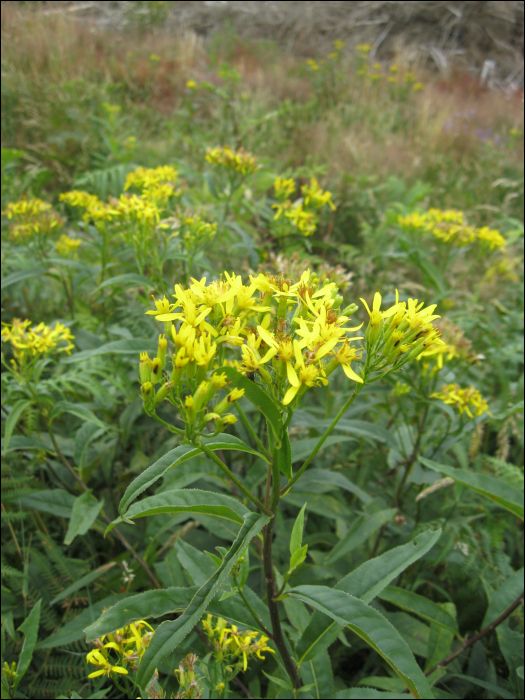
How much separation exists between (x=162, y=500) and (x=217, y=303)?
53 cm

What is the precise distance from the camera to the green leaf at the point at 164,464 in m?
0.99

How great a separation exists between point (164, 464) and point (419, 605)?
139cm

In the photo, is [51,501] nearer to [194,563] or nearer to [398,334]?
[194,563]

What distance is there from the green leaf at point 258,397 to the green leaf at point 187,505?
246mm

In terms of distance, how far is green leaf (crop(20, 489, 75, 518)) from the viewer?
82.3 inches

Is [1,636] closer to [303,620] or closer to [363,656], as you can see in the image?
[303,620]

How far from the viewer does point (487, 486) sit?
175 centimetres

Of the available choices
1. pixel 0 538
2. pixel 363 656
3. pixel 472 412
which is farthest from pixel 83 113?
pixel 363 656

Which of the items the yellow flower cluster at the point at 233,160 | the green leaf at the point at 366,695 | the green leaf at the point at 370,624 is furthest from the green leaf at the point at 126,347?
the yellow flower cluster at the point at 233,160

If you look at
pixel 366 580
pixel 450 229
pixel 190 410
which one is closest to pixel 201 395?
pixel 190 410

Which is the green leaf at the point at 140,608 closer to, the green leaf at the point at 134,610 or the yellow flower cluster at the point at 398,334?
the green leaf at the point at 134,610

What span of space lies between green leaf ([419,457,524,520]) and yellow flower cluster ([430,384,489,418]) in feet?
1.52

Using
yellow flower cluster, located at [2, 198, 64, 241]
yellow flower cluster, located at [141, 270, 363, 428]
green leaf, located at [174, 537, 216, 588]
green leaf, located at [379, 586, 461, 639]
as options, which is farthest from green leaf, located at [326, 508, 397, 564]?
yellow flower cluster, located at [2, 198, 64, 241]

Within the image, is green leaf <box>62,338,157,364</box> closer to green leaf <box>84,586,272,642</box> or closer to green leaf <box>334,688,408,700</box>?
green leaf <box>84,586,272,642</box>
